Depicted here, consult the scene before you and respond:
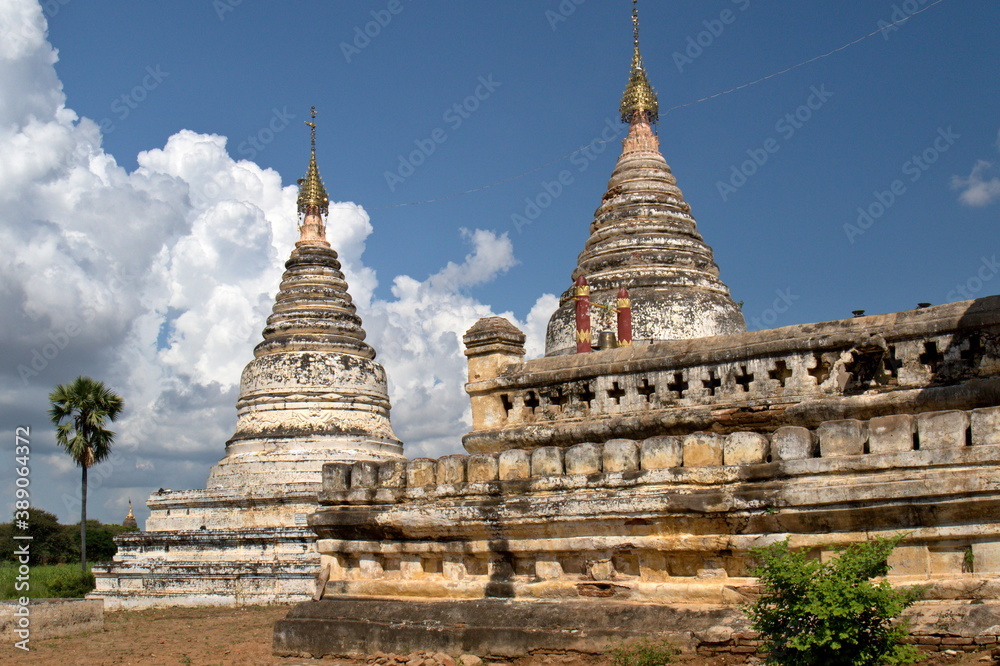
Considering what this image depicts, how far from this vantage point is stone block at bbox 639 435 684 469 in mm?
10109

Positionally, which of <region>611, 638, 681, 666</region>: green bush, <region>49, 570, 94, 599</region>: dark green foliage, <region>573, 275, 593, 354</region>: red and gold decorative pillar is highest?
<region>573, 275, 593, 354</region>: red and gold decorative pillar

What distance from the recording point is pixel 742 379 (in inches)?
495

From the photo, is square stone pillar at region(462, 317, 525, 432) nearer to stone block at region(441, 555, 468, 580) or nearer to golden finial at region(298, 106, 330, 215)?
stone block at region(441, 555, 468, 580)

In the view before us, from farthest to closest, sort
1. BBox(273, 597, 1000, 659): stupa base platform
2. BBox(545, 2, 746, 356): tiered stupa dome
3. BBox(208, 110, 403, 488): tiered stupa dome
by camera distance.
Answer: BBox(208, 110, 403, 488): tiered stupa dome → BBox(545, 2, 746, 356): tiered stupa dome → BBox(273, 597, 1000, 659): stupa base platform

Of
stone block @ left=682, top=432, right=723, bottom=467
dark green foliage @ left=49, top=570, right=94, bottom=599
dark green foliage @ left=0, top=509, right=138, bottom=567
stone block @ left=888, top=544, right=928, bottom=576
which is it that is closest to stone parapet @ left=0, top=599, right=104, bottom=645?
dark green foliage @ left=49, top=570, right=94, bottom=599

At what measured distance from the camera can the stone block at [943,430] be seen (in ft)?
28.7

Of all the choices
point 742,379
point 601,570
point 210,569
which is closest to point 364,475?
point 601,570

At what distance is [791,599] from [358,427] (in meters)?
24.0

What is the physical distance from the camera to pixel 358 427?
31.3m

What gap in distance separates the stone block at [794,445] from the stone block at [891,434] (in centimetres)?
52

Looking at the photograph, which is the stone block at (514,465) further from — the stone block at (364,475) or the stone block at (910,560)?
the stone block at (910,560)

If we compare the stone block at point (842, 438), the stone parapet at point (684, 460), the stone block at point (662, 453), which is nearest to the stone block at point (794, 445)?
the stone parapet at point (684, 460)

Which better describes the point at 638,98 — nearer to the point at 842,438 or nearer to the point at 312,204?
the point at 312,204

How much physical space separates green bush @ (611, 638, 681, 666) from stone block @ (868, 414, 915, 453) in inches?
97.6
